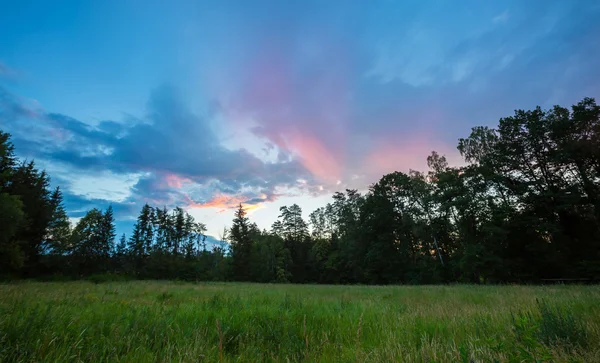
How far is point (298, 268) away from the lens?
60000 millimetres

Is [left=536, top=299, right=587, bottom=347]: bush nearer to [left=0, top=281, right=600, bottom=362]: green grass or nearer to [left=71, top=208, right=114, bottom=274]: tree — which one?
[left=0, top=281, right=600, bottom=362]: green grass

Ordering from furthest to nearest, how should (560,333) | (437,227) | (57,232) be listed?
(57,232) → (437,227) → (560,333)

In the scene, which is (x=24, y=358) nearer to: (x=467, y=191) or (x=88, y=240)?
(x=467, y=191)

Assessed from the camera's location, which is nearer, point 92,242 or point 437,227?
point 437,227

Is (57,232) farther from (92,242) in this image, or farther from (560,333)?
(560,333)

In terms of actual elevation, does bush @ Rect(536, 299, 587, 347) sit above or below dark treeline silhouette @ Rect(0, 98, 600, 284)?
below

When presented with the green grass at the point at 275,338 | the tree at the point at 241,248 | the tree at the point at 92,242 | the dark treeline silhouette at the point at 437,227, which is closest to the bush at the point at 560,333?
the green grass at the point at 275,338

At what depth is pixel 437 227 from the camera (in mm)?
39188

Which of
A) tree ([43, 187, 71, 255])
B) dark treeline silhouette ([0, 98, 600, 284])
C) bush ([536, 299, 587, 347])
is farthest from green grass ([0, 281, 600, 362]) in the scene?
tree ([43, 187, 71, 255])

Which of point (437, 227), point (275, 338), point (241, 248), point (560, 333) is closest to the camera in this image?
point (560, 333)

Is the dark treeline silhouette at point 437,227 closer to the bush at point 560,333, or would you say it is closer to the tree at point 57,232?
the tree at point 57,232

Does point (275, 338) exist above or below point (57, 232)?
below

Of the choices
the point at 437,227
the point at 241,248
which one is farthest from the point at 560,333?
the point at 241,248

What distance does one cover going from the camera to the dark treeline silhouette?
25.2 meters
